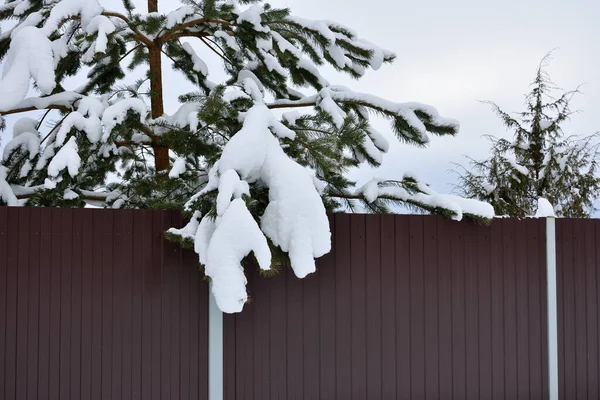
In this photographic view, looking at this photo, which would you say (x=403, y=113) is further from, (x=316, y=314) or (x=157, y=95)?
(x=157, y=95)

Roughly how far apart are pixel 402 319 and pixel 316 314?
0.71 metres

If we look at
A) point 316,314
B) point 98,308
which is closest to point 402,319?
point 316,314

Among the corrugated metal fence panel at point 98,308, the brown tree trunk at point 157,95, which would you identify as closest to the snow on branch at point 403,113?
the brown tree trunk at point 157,95

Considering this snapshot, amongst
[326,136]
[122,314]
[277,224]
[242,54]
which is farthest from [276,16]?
[122,314]

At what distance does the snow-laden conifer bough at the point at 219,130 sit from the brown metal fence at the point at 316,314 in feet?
1.36

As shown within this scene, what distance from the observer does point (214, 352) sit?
14.3 ft

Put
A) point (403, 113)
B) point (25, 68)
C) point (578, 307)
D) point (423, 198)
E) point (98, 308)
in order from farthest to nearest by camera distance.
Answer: point (403, 113) < point (578, 307) < point (423, 198) < point (25, 68) < point (98, 308)

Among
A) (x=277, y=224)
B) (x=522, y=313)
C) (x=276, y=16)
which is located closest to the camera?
(x=277, y=224)

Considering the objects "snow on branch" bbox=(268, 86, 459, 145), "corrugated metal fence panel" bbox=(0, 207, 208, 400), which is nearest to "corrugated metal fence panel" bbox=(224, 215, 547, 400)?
"corrugated metal fence panel" bbox=(0, 207, 208, 400)

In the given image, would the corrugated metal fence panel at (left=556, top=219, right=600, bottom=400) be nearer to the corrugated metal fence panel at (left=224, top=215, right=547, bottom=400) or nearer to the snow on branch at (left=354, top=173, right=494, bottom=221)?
the corrugated metal fence panel at (left=224, top=215, right=547, bottom=400)

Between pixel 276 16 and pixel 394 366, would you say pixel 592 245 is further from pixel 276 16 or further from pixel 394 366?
pixel 276 16

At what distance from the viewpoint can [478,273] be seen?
16.6 feet

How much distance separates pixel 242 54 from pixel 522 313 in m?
3.79

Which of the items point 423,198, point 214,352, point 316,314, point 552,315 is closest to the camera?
point 214,352
